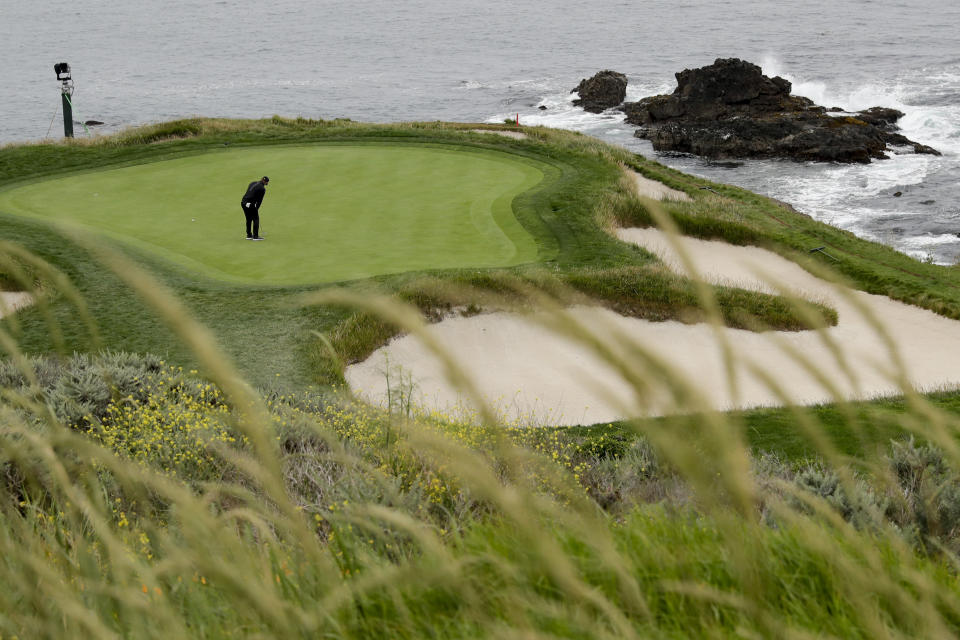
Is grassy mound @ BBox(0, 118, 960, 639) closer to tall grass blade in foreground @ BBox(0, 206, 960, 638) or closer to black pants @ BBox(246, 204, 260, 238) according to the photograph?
tall grass blade in foreground @ BBox(0, 206, 960, 638)

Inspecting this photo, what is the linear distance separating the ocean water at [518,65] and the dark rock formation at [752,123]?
1.31 m

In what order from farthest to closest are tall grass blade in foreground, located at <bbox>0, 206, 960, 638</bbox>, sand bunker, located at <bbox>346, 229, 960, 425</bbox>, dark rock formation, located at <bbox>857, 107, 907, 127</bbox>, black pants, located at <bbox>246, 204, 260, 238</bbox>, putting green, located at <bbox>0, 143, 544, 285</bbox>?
dark rock formation, located at <bbox>857, 107, 907, 127</bbox>, black pants, located at <bbox>246, 204, 260, 238</bbox>, putting green, located at <bbox>0, 143, 544, 285</bbox>, sand bunker, located at <bbox>346, 229, 960, 425</bbox>, tall grass blade in foreground, located at <bbox>0, 206, 960, 638</bbox>

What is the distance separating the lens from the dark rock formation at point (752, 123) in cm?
4650

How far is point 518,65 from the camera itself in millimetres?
89500

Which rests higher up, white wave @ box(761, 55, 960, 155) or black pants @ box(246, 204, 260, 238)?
white wave @ box(761, 55, 960, 155)

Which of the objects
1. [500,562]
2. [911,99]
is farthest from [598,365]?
[911,99]

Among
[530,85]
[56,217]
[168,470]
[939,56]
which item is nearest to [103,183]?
[56,217]

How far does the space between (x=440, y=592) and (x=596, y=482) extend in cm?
483

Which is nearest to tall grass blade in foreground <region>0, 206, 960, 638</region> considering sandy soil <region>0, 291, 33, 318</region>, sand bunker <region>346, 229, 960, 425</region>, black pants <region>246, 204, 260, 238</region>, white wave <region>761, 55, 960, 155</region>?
sand bunker <region>346, 229, 960, 425</region>

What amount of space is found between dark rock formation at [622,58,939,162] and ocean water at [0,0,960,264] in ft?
4.31

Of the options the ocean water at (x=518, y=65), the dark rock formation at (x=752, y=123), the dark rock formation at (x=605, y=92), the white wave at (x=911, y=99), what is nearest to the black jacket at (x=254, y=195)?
the ocean water at (x=518, y=65)

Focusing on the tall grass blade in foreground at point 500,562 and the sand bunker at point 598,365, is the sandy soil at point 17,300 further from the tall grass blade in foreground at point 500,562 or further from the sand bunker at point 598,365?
the tall grass blade in foreground at point 500,562

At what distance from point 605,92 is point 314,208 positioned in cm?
4983

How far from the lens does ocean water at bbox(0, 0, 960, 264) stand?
143 ft
